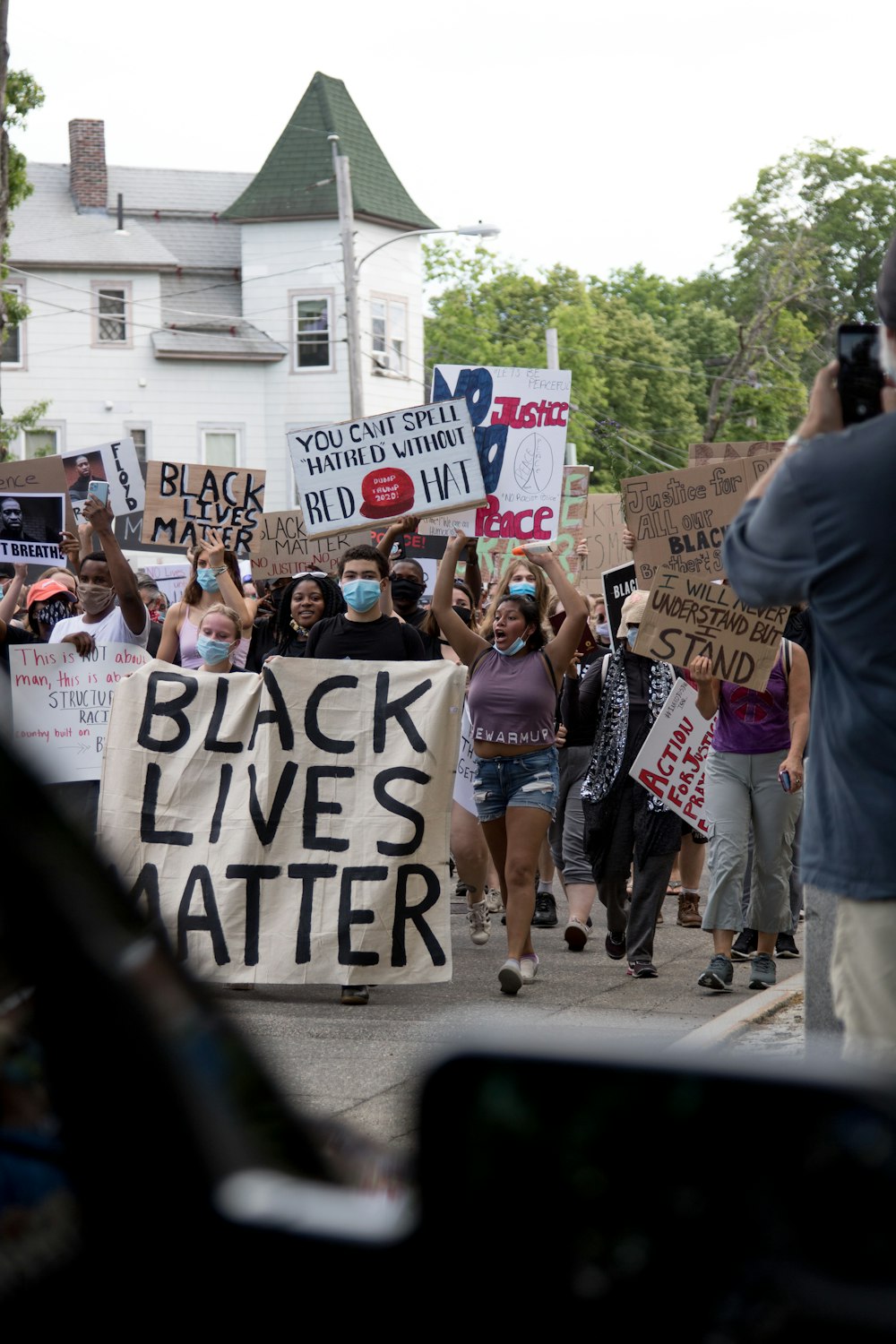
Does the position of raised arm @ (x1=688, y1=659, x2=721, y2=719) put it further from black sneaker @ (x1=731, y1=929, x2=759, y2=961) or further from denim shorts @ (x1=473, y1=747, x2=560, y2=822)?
black sneaker @ (x1=731, y1=929, x2=759, y2=961)

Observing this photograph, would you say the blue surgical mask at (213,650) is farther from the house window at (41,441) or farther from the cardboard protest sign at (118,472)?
the house window at (41,441)

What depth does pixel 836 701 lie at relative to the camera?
3.16m

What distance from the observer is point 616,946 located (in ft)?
31.8

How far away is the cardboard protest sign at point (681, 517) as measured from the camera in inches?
368

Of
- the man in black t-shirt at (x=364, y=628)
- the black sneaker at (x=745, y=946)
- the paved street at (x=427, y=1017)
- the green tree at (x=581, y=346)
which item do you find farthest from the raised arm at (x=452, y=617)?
the green tree at (x=581, y=346)

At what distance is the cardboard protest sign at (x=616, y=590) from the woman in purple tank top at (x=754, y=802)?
1619mm

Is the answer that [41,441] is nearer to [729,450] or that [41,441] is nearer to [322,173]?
[322,173]

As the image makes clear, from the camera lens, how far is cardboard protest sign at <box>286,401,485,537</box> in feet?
37.6

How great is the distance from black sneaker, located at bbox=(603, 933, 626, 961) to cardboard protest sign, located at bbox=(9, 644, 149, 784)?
284 centimetres

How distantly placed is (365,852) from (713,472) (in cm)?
298

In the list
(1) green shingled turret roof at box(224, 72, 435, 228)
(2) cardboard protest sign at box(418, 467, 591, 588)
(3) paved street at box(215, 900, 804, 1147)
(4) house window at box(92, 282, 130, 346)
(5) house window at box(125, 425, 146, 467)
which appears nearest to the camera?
(3) paved street at box(215, 900, 804, 1147)

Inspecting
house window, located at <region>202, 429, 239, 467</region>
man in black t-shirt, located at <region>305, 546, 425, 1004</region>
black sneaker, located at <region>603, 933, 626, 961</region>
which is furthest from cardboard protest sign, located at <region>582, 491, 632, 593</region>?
house window, located at <region>202, 429, 239, 467</region>

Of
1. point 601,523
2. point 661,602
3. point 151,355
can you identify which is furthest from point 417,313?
point 661,602

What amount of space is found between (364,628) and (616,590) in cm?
213
